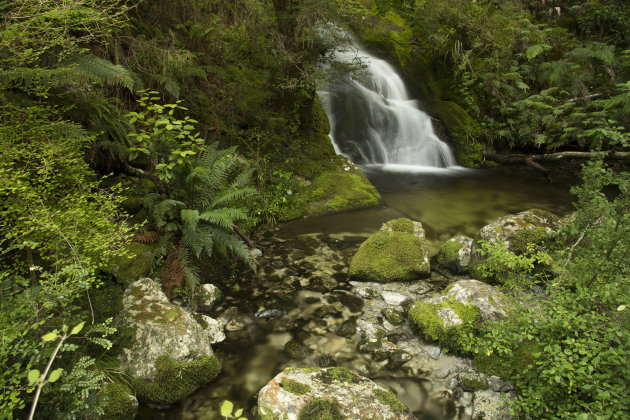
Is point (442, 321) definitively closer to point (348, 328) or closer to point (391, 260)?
point (348, 328)

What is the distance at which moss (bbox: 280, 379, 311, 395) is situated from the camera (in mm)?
2758

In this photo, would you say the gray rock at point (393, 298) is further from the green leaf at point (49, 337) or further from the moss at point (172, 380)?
the green leaf at point (49, 337)

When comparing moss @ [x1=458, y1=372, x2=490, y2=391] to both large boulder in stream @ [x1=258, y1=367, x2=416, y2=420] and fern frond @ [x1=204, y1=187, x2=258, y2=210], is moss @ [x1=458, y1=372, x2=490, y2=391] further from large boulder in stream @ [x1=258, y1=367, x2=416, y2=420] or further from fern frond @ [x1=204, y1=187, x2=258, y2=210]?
fern frond @ [x1=204, y1=187, x2=258, y2=210]

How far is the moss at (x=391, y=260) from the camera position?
4996 millimetres

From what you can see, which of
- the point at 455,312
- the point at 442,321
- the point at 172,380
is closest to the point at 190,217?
the point at 172,380

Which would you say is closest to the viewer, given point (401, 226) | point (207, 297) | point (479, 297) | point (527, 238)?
point (479, 297)

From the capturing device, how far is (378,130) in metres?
11.6

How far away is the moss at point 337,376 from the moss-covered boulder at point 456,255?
296cm

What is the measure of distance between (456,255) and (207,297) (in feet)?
12.4

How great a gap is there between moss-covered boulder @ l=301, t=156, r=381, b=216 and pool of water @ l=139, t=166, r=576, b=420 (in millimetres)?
290

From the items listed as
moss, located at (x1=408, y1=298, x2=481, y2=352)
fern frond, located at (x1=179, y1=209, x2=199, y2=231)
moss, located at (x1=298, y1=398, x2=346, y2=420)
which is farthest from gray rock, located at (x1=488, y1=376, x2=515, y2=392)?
fern frond, located at (x1=179, y1=209, x2=199, y2=231)

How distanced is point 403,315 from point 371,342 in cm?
68

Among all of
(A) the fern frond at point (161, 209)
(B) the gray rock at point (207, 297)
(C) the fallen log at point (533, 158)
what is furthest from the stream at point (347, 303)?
(A) the fern frond at point (161, 209)

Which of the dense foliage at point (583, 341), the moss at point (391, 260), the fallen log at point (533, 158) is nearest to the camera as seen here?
the dense foliage at point (583, 341)
